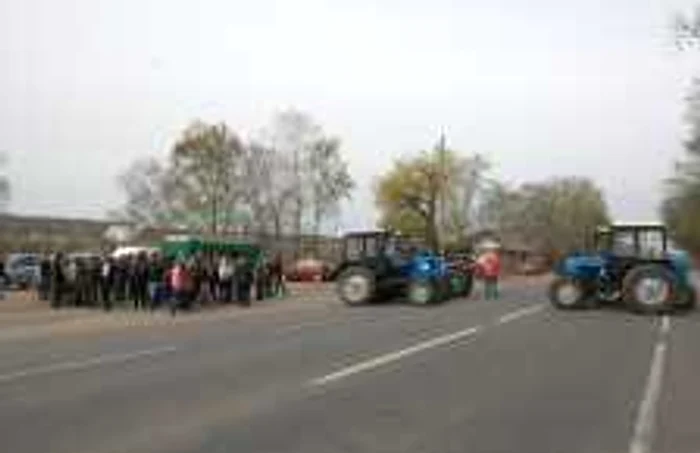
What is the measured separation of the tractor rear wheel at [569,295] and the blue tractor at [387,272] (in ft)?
14.4

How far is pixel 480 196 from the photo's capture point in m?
118

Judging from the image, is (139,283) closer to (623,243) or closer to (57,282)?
(57,282)

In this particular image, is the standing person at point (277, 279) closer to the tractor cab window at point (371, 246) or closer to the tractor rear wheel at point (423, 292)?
the tractor cab window at point (371, 246)

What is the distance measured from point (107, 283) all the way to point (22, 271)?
1789cm

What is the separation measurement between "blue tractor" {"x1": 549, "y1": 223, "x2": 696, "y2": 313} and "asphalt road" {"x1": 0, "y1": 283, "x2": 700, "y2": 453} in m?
7.35

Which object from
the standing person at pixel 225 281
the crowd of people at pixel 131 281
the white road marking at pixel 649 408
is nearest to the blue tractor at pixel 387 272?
the standing person at pixel 225 281

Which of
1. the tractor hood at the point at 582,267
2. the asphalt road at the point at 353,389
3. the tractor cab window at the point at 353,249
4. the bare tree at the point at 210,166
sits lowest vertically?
the asphalt road at the point at 353,389

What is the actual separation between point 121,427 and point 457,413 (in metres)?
3.41

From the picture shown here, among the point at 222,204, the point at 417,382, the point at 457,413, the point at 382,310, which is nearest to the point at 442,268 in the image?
the point at 382,310

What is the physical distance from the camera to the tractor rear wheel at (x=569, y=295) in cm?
3641

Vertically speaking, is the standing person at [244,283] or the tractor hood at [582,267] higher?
the tractor hood at [582,267]

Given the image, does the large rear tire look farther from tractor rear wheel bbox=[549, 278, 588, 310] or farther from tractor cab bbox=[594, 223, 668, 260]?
tractor rear wheel bbox=[549, 278, 588, 310]

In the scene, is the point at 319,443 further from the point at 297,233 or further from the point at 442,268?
the point at 297,233

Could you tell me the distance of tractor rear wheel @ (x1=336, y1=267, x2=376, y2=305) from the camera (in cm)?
3988
